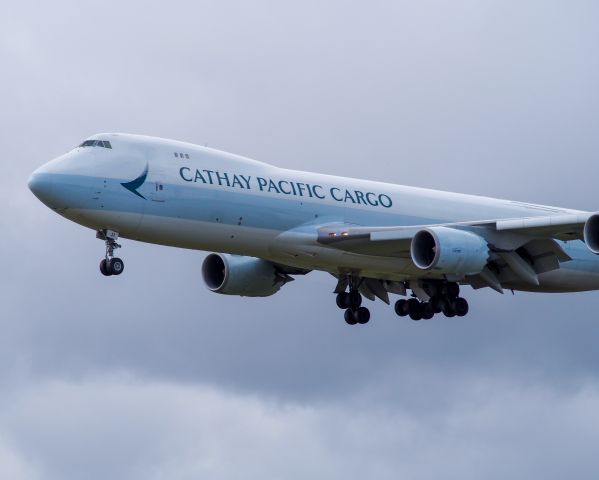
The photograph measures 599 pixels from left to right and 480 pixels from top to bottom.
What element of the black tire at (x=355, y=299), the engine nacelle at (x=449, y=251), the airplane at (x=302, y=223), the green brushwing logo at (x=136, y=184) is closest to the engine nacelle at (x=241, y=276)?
the airplane at (x=302, y=223)

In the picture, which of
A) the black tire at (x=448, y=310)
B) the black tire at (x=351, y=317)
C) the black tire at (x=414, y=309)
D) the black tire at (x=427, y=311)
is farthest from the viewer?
the black tire at (x=351, y=317)

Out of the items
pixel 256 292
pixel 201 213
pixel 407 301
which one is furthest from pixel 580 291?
pixel 201 213

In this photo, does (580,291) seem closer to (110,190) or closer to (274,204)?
(274,204)

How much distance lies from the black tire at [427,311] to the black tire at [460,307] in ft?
3.00

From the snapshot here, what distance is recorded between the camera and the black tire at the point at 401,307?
6850cm

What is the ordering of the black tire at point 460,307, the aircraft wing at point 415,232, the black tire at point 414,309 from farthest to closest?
the black tire at point 414,309, the black tire at point 460,307, the aircraft wing at point 415,232

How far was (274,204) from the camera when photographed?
203 ft

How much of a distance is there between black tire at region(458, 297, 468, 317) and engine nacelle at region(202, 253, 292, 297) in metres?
6.79

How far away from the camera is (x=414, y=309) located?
68.3 m

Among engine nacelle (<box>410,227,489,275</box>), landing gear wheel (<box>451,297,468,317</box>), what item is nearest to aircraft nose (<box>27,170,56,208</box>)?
engine nacelle (<box>410,227,489,275</box>)

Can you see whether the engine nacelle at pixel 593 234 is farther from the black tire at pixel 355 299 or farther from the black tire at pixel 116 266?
the black tire at pixel 116 266

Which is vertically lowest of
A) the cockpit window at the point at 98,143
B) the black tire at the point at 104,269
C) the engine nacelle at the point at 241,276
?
the black tire at the point at 104,269

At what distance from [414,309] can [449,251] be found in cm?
757

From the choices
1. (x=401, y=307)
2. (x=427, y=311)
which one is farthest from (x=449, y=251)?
(x=401, y=307)
